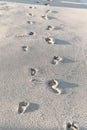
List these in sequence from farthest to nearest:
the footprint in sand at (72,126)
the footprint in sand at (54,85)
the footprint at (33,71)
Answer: the footprint at (33,71), the footprint in sand at (54,85), the footprint in sand at (72,126)

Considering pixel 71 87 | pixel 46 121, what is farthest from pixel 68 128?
pixel 71 87

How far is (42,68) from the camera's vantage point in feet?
15.4

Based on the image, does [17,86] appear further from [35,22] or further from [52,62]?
[35,22]

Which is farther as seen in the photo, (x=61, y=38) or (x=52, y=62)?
(x=61, y=38)

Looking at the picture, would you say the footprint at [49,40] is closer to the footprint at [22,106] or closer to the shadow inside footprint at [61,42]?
→ the shadow inside footprint at [61,42]

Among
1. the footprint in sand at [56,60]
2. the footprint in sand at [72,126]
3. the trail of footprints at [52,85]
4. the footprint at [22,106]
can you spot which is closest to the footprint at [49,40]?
the trail of footprints at [52,85]

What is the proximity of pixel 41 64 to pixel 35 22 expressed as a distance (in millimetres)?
1786

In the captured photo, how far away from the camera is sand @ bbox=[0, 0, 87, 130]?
3.73 meters

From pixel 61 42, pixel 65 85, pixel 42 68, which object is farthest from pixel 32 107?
pixel 61 42

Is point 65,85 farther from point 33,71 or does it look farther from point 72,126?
point 72,126

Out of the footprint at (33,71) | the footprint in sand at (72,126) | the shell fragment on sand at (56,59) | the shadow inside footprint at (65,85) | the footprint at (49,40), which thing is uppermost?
the footprint in sand at (72,126)

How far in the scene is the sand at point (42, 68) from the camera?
373 centimetres

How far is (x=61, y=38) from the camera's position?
5625 millimetres

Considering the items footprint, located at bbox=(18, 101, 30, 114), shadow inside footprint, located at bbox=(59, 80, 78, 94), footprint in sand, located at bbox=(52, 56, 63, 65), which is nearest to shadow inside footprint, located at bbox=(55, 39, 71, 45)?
footprint in sand, located at bbox=(52, 56, 63, 65)
